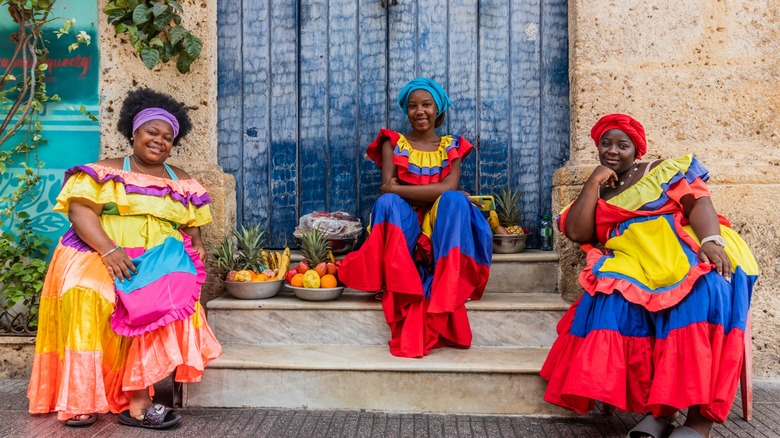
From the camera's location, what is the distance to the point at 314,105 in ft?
13.8

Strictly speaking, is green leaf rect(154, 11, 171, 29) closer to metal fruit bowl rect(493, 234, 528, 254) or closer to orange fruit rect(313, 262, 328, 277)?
orange fruit rect(313, 262, 328, 277)

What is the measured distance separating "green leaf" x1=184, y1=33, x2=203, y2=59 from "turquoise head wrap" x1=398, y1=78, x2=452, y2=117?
1376mm

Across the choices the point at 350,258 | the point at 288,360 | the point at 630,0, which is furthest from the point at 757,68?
the point at 288,360

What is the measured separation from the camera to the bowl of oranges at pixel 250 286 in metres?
3.50

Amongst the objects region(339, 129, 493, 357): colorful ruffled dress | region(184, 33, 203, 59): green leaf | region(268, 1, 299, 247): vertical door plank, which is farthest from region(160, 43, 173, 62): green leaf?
region(339, 129, 493, 357): colorful ruffled dress

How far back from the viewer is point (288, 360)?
9.97 ft

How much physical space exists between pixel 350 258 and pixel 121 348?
4.37 ft

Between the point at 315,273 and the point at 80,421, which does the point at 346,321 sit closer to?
the point at 315,273

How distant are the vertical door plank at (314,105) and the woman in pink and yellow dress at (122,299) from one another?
48.8 inches

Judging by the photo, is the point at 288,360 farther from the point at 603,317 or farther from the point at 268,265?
the point at 603,317

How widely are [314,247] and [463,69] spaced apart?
1727mm

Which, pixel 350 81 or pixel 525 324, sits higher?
pixel 350 81

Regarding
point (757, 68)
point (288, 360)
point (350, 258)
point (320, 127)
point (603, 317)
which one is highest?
point (757, 68)

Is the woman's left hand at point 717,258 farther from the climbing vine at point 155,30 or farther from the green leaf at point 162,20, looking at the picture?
the green leaf at point 162,20
